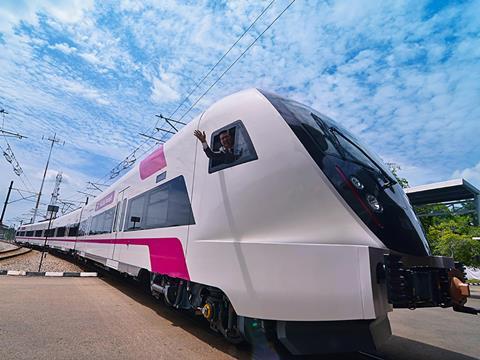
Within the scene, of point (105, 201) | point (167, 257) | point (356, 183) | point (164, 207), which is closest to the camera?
point (356, 183)

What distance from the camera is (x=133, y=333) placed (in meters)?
4.27

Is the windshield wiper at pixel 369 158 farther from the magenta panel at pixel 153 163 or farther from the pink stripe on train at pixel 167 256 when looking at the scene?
the magenta panel at pixel 153 163

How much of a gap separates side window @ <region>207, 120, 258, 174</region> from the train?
0.02 meters

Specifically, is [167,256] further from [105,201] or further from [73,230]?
[73,230]

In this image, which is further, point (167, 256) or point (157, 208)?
point (157, 208)

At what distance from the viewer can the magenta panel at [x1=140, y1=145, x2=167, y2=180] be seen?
5.46m

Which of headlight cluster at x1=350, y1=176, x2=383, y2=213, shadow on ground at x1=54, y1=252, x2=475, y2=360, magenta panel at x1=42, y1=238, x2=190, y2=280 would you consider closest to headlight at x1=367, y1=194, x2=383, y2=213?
headlight cluster at x1=350, y1=176, x2=383, y2=213

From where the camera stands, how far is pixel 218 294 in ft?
11.6

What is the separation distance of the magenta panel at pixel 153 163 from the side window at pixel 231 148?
1.72m

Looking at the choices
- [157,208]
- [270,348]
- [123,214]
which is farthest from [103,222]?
[270,348]

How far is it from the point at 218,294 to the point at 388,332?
70.5 inches

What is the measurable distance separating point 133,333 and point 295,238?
297 centimetres

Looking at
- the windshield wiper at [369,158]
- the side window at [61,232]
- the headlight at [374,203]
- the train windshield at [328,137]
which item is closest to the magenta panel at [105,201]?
the train windshield at [328,137]

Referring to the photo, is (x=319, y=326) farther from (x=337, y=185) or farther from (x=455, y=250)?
(x=455, y=250)
